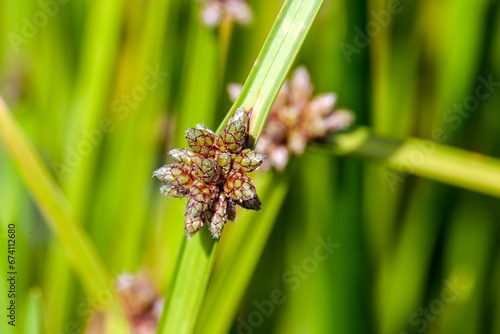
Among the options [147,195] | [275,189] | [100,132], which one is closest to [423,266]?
[275,189]

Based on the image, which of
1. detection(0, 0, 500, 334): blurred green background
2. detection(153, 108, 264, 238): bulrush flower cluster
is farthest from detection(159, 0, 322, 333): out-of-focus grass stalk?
detection(0, 0, 500, 334): blurred green background

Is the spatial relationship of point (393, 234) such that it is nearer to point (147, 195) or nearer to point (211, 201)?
point (147, 195)

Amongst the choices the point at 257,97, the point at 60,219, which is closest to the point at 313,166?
the point at 60,219

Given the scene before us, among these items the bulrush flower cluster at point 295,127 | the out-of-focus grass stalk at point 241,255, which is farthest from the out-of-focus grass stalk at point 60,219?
the bulrush flower cluster at point 295,127

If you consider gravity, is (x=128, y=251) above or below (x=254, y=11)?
below

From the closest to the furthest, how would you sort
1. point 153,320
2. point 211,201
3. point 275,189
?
point 211,201
point 275,189
point 153,320

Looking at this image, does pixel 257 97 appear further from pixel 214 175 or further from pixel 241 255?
pixel 241 255
